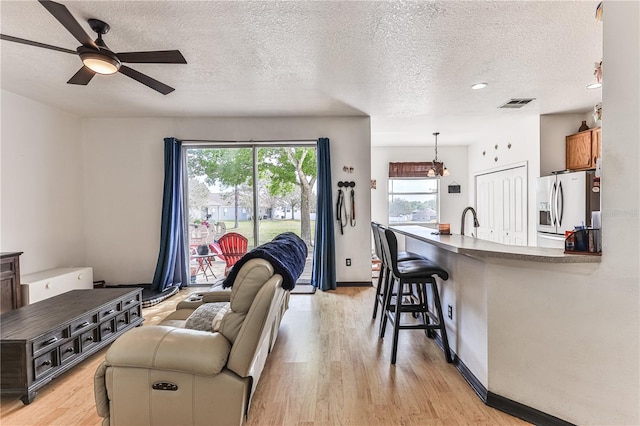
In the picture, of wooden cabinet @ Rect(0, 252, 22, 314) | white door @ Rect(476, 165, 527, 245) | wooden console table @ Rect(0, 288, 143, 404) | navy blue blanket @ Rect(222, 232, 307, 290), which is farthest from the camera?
white door @ Rect(476, 165, 527, 245)

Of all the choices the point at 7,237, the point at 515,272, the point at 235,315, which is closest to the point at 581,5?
the point at 515,272

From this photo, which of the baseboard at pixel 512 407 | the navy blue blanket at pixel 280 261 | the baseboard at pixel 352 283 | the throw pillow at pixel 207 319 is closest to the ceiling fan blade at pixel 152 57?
the navy blue blanket at pixel 280 261

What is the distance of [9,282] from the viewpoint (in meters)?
3.03

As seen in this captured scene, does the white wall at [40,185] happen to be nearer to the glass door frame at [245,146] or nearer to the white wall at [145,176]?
Answer: the white wall at [145,176]

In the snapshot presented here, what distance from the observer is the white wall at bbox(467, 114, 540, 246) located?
4629 millimetres

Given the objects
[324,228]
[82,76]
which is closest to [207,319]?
[82,76]

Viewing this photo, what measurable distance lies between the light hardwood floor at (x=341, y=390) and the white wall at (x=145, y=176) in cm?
198

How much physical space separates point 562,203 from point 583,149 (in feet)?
3.20

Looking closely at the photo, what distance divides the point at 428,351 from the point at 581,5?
9.27 ft

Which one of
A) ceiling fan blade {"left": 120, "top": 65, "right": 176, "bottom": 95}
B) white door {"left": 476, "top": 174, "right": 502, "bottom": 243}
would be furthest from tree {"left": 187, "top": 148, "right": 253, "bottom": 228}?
white door {"left": 476, "top": 174, "right": 502, "bottom": 243}

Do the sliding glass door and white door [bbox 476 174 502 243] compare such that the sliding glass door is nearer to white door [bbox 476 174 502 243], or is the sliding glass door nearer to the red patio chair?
the red patio chair

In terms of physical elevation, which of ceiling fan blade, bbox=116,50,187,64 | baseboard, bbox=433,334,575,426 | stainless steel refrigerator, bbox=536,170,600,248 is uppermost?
ceiling fan blade, bbox=116,50,187,64

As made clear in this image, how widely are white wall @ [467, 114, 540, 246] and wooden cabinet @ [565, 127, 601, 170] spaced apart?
1.33ft

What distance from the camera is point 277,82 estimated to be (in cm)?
323
